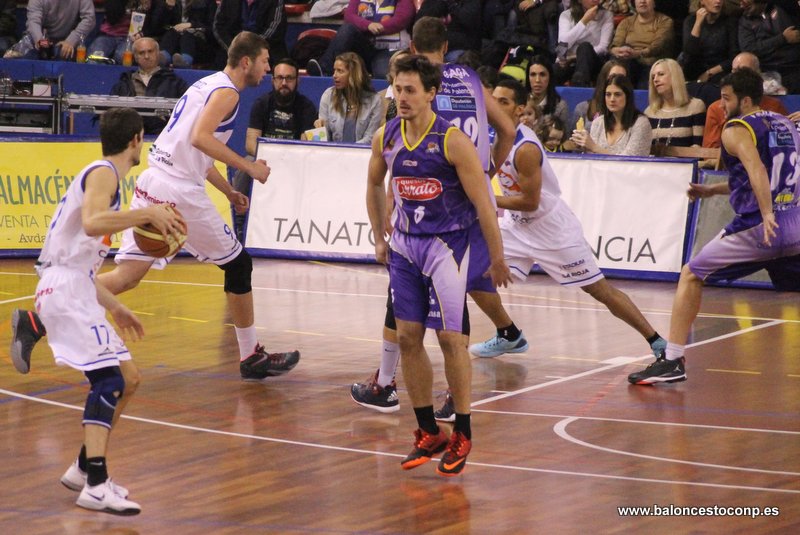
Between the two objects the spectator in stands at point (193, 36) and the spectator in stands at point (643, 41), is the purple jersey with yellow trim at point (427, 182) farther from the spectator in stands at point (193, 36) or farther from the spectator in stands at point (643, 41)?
the spectator in stands at point (193, 36)

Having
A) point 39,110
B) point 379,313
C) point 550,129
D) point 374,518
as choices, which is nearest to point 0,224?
point 39,110

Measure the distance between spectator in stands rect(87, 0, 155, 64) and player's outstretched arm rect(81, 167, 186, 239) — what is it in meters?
12.5

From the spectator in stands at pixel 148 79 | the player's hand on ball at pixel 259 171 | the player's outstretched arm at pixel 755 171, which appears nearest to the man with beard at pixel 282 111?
the spectator in stands at pixel 148 79

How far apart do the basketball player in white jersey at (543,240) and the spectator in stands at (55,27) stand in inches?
403

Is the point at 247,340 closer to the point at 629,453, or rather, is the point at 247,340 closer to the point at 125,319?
the point at 125,319

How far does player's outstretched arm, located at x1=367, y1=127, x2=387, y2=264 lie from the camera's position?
273 inches

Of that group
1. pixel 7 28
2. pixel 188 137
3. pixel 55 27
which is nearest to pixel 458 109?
pixel 188 137

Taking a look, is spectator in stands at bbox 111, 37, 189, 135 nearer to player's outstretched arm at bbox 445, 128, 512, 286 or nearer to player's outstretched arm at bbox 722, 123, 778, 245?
player's outstretched arm at bbox 722, 123, 778, 245

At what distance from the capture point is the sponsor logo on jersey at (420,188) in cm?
660

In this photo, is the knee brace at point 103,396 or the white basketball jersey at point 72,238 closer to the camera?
the knee brace at point 103,396

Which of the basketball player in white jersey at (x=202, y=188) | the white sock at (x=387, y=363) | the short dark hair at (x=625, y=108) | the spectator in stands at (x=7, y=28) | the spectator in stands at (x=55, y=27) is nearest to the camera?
the white sock at (x=387, y=363)

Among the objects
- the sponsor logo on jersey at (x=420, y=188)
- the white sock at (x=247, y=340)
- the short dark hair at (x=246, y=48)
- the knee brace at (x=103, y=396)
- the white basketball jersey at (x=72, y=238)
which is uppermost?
the short dark hair at (x=246, y=48)

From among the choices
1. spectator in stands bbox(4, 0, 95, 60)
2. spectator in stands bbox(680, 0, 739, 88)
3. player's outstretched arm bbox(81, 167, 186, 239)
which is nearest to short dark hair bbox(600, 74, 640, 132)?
spectator in stands bbox(680, 0, 739, 88)

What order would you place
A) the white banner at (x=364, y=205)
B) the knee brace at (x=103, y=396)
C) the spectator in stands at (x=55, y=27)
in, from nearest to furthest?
the knee brace at (x=103, y=396)
the white banner at (x=364, y=205)
the spectator in stands at (x=55, y=27)
